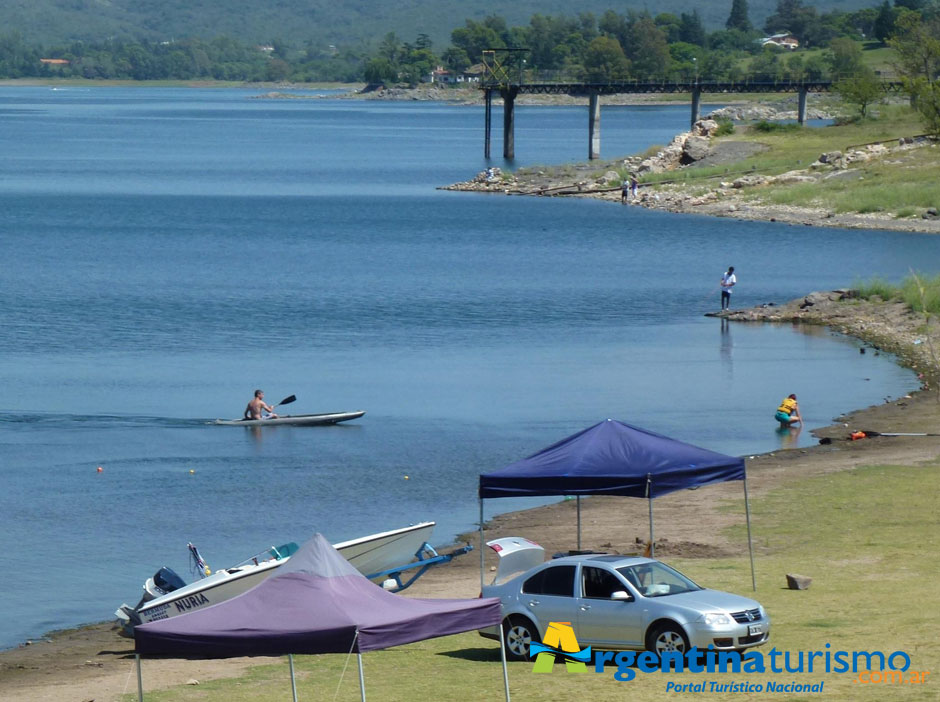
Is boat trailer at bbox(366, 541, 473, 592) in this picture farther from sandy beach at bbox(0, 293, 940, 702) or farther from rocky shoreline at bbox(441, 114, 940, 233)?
rocky shoreline at bbox(441, 114, 940, 233)

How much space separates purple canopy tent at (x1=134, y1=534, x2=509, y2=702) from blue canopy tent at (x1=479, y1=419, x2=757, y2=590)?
7107 millimetres

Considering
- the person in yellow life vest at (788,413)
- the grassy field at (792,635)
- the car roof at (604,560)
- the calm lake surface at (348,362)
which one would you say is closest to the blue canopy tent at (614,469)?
the grassy field at (792,635)

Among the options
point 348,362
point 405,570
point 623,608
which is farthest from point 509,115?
point 623,608

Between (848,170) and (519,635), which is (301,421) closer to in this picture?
(519,635)

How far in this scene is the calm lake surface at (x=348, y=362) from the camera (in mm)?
32438

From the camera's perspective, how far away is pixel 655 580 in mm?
17922

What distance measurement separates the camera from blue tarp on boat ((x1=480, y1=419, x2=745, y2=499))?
70.0 ft

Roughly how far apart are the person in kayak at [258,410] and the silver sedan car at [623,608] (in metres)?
24.5

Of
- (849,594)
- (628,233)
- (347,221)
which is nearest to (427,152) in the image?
(347,221)

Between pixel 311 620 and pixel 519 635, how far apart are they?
17.5 feet

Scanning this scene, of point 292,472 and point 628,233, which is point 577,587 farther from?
point 628,233

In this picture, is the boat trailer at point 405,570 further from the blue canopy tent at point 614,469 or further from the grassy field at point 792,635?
the grassy field at point 792,635

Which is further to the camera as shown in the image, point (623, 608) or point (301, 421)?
point (301, 421)

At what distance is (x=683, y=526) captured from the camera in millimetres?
29000
